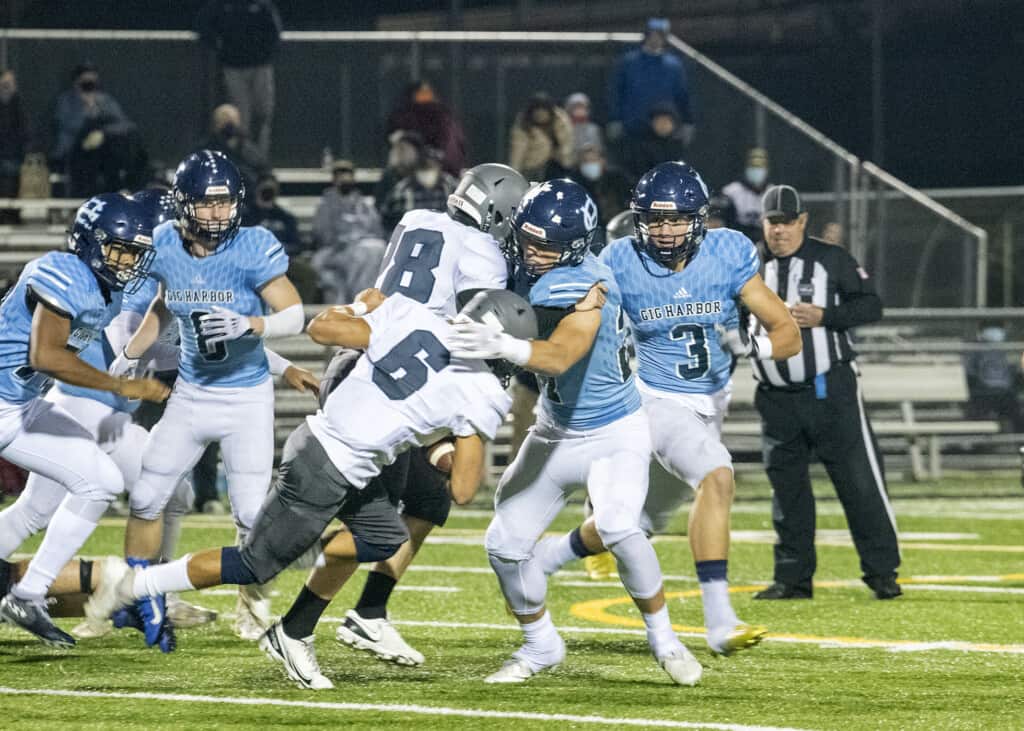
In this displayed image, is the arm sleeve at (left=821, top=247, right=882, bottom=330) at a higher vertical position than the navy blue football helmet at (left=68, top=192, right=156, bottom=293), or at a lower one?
lower

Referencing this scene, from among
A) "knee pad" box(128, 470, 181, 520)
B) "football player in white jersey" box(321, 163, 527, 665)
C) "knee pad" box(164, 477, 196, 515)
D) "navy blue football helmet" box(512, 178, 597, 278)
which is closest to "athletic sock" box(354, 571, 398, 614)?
"football player in white jersey" box(321, 163, 527, 665)

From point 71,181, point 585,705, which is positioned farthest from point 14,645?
point 71,181

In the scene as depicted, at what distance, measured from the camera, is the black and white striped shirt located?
8227 millimetres

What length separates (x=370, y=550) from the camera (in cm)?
593

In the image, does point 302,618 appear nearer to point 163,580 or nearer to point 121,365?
point 163,580

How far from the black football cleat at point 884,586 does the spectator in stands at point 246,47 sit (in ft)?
22.5

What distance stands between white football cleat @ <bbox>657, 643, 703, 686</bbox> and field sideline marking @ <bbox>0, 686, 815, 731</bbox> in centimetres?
55

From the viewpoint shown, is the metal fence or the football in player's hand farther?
the metal fence

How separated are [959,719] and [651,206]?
2.04 metres

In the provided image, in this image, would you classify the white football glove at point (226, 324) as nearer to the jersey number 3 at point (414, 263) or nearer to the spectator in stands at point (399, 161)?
the jersey number 3 at point (414, 263)

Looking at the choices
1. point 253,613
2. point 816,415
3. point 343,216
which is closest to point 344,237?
point 343,216

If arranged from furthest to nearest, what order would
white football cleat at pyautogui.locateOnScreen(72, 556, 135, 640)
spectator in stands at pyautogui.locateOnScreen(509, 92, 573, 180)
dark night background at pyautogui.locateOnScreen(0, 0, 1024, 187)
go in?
→ dark night background at pyautogui.locateOnScreen(0, 0, 1024, 187), spectator in stands at pyautogui.locateOnScreen(509, 92, 573, 180), white football cleat at pyautogui.locateOnScreen(72, 556, 135, 640)

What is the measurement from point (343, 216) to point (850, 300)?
18.8 feet

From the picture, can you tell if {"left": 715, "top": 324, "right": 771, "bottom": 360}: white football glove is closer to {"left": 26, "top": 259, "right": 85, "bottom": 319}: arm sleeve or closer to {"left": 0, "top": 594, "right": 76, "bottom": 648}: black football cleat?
{"left": 26, "top": 259, "right": 85, "bottom": 319}: arm sleeve
